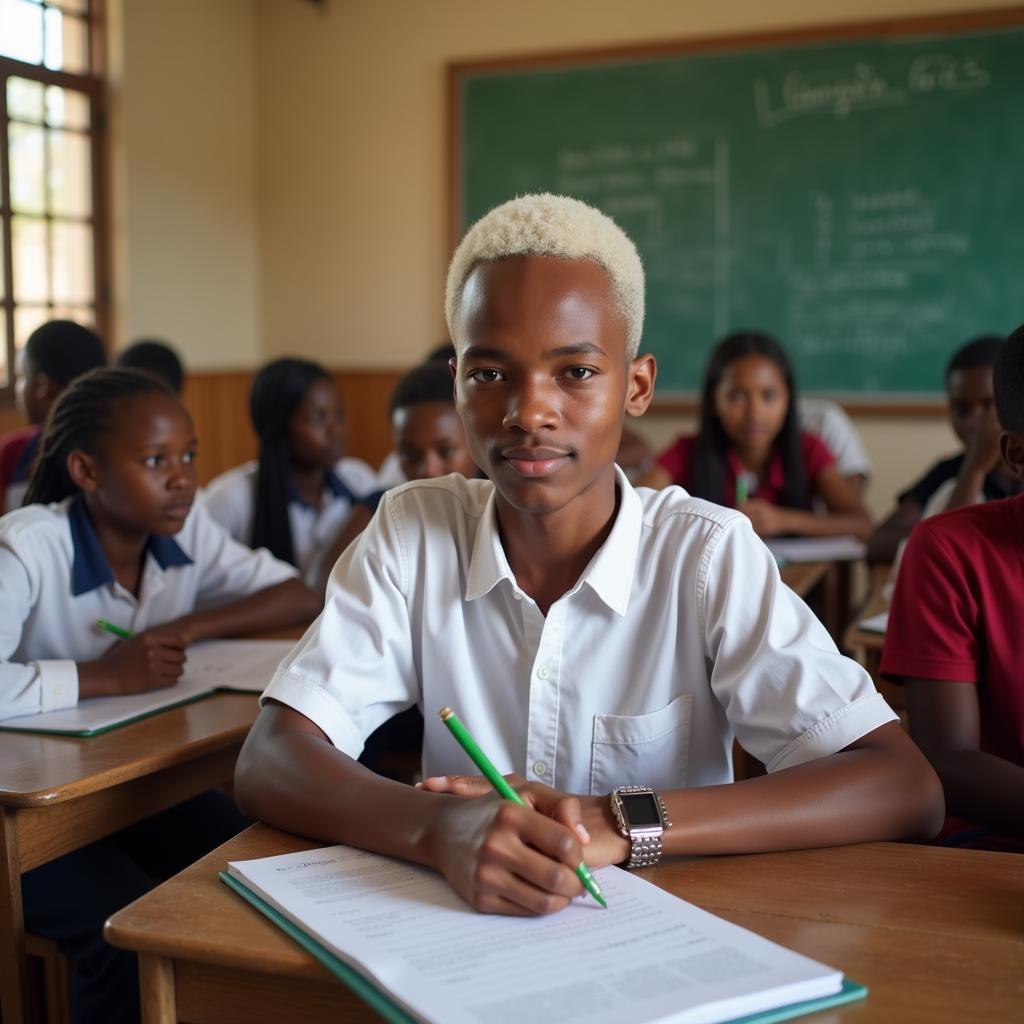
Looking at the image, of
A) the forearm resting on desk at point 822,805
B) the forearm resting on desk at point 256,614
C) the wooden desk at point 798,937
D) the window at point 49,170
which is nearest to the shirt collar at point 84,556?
the forearm resting on desk at point 256,614

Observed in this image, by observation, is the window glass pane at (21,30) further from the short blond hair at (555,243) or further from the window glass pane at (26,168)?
the short blond hair at (555,243)

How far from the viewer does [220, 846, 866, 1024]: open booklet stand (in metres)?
0.77

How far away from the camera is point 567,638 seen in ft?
4.29

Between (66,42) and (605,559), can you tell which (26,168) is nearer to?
(66,42)

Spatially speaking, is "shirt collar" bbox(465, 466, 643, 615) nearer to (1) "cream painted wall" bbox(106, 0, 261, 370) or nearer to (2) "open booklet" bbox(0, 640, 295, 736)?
(2) "open booklet" bbox(0, 640, 295, 736)

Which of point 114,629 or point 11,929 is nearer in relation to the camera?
point 11,929

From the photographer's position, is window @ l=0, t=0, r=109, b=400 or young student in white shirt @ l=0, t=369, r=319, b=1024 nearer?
young student in white shirt @ l=0, t=369, r=319, b=1024

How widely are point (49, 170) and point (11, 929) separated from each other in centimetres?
413

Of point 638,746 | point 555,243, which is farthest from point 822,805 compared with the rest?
point 555,243

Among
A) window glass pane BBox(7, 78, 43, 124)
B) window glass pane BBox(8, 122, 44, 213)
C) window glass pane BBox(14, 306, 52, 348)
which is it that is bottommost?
window glass pane BBox(14, 306, 52, 348)

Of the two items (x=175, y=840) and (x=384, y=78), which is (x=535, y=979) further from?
(x=384, y=78)

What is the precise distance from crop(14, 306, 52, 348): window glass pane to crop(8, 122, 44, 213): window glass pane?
39 cm

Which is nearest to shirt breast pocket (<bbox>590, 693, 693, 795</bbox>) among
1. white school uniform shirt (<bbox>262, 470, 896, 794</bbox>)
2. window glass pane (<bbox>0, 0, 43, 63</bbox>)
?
white school uniform shirt (<bbox>262, 470, 896, 794</bbox>)

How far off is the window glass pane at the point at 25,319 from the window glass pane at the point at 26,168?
1.29ft
